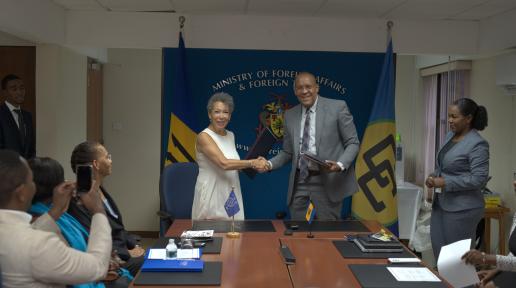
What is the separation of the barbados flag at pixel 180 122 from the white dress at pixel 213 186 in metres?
1.33

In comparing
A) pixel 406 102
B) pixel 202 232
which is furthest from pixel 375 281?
pixel 406 102

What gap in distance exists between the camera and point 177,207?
12.9 feet

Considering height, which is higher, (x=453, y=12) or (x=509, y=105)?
(x=453, y=12)

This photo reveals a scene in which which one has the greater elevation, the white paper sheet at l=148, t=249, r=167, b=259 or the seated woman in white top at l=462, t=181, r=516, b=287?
the white paper sheet at l=148, t=249, r=167, b=259

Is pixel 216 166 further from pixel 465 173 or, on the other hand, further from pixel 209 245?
pixel 465 173

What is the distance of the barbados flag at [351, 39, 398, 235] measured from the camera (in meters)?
4.88

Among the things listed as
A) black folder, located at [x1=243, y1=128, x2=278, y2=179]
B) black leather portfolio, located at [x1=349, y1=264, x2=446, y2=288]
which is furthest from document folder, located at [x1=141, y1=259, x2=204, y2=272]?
black folder, located at [x1=243, y1=128, x2=278, y2=179]

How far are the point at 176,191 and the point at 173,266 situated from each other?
5.70 feet

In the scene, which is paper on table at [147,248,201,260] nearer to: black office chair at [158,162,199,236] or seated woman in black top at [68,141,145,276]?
seated woman in black top at [68,141,145,276]

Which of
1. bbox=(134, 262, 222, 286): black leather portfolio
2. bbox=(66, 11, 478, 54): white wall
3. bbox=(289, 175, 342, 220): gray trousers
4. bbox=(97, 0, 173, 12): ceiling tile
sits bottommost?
bbox=(134, 262, 222, 286): black leather portfolio

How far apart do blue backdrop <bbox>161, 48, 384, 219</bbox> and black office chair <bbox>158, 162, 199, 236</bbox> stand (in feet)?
3.37

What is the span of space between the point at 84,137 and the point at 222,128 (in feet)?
8.41

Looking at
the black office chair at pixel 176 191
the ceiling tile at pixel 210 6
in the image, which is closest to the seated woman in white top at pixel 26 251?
the black office chair at pixel 176 191

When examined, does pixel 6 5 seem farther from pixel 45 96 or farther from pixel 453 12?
pixel 453 12
